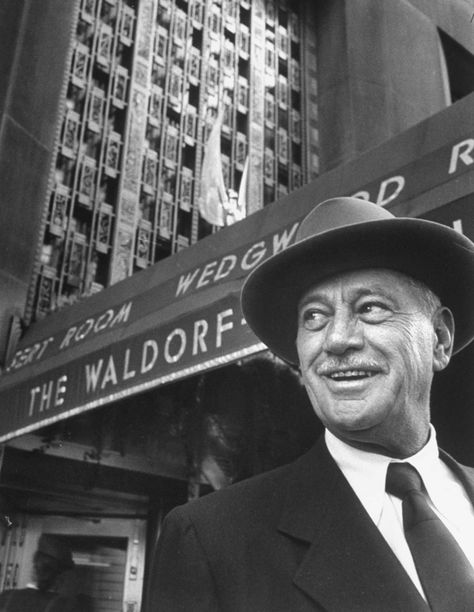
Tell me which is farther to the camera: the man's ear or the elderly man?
the man's ear

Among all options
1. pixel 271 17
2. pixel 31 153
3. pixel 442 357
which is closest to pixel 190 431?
pixel 31 153

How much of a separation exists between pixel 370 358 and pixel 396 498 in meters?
0.30

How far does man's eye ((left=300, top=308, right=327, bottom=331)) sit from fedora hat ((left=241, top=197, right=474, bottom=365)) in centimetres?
7

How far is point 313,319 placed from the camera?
4.41 feet

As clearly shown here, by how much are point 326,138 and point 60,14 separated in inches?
225

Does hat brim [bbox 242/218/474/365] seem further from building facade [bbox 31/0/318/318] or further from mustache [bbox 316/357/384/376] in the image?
building facade [bbox 31/0/318/318]

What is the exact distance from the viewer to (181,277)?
5449 mm

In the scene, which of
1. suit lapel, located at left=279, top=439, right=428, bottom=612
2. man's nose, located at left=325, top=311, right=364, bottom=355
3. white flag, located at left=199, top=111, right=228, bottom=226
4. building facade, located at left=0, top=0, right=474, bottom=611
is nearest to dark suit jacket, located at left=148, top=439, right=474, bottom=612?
suit lapel, located at left=279, top=439, right=428, bottom=612

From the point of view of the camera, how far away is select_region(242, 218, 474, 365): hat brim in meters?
1.34

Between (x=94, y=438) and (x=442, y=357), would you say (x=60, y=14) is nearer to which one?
(x=94, y=438)

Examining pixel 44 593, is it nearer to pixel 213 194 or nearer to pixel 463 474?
pixel 463 474

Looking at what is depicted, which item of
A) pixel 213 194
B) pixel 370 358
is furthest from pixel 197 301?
pixel 213 194

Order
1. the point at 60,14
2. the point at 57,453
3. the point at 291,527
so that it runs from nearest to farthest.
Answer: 1. the point at 291,527
2. the point at 57,453
3. the point at 60,14

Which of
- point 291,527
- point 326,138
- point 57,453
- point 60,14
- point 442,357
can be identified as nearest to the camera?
point 291,527
